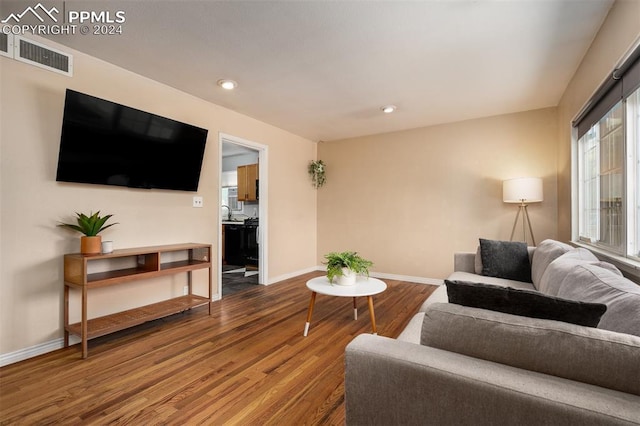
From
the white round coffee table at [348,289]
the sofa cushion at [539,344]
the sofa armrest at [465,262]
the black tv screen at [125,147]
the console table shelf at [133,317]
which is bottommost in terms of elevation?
the console table shelf at [133,317]

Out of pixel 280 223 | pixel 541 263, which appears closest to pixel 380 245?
pixel 280 223

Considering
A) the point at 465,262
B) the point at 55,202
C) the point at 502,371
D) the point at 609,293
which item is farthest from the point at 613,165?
the point at 55,202

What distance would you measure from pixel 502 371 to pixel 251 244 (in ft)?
17.1

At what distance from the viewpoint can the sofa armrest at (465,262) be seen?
3.12m

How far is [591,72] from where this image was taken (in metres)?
2.40

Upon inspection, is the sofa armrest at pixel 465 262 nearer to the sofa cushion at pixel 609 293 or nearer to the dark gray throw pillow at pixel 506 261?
the dark gray throw pillow at pixel 506 261

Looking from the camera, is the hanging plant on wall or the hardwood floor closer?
the hardwood floor

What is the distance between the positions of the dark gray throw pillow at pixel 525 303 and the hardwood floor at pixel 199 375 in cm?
101

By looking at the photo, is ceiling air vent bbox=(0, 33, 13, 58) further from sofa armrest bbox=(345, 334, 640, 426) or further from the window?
the window

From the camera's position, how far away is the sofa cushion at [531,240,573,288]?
2234 millimetres

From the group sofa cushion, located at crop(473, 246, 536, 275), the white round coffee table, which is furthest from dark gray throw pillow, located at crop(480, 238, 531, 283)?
the white round coffee table

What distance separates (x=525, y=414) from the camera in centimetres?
79

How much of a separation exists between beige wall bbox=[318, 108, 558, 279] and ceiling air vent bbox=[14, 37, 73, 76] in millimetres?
3798

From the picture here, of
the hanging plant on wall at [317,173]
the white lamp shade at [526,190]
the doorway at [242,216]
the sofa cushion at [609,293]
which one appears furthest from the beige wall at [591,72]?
the doorway at [242,216]
